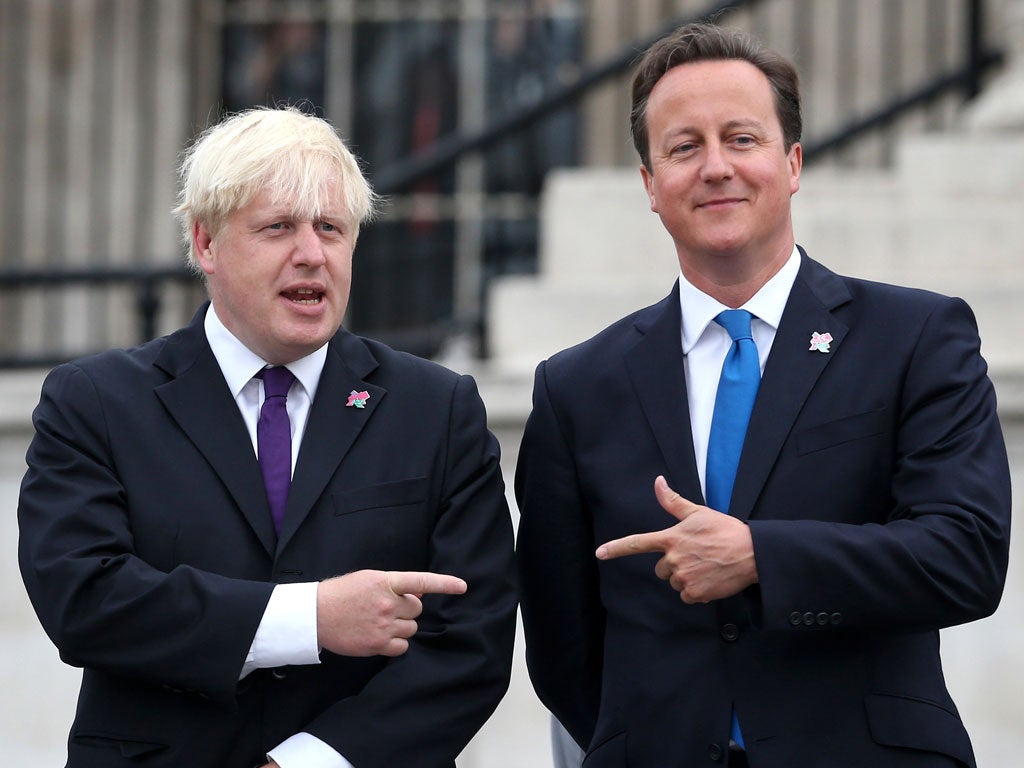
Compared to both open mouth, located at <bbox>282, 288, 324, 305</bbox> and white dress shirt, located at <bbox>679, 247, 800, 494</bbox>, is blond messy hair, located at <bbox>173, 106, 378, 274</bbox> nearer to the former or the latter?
open mouth, located at <bbox>282, 288, 324, 305</bbox>

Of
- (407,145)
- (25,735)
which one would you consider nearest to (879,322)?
(25,735)

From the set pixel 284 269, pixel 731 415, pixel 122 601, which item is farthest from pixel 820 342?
pixel 122 601

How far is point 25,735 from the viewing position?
6211 mm

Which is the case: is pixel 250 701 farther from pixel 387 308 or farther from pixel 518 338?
pixel 387 308

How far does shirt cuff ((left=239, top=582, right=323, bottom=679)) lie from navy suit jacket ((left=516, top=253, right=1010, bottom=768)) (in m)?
0.63

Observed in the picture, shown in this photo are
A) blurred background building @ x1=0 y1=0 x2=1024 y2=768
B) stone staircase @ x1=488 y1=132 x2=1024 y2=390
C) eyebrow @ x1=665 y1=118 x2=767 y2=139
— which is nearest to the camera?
eyebrow @ x1=665 y1=118 x2=767 y2=139

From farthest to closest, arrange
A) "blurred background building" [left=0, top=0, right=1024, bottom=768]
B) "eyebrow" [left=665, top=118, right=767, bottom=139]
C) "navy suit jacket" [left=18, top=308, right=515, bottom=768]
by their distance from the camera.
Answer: "blurred background building" [left=0, top=0, right=1024, bottom=768] < "eyebrow" [left=665, top=118, right=767, bottom=139] < "navy suit jacket" [left=18, top=308, right=515, bottom=768]

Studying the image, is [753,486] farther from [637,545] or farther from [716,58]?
[716,58]

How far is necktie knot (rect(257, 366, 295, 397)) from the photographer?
10.6ft

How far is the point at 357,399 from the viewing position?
3.25 m

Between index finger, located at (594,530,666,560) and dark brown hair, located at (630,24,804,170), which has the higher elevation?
dark brown hair, located at (630,24,804,170)

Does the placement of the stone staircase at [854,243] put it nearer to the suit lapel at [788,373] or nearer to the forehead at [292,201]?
the suit lapel at [788,373]

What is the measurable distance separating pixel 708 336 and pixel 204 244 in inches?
40.2

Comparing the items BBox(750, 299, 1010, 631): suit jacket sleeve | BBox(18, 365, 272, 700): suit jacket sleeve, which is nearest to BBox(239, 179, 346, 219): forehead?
BBox(18, 365, 272, 700): suit jacket sleeve
